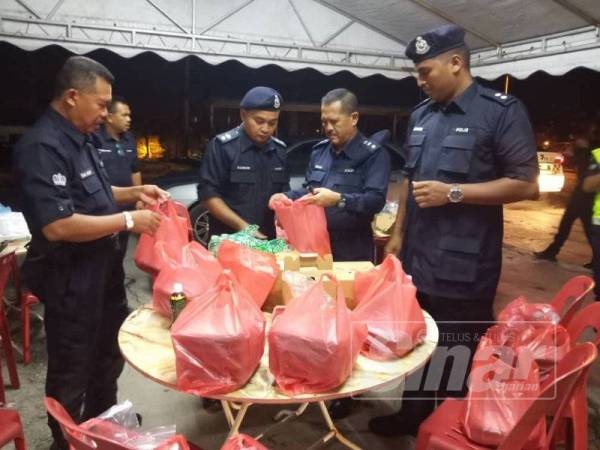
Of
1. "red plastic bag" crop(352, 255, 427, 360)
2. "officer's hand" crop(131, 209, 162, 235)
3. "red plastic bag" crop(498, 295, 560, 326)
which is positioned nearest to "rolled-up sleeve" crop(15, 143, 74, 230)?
"officer's hand" crop(131, 209, 162, 235)

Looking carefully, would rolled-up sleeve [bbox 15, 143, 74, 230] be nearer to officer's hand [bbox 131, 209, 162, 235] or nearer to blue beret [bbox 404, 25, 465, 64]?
officer's hand [bbox 131, 209, 162, 235]

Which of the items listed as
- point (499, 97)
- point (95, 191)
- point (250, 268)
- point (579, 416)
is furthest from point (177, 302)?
point (499, 97)

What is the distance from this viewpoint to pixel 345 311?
138 cm

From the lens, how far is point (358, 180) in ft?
9.41

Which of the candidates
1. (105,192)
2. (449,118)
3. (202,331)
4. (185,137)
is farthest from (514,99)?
(185,137)

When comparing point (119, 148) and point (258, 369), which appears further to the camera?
point (119, 148)

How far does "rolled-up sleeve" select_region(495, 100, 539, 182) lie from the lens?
2.02 m

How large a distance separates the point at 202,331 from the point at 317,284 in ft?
1.25

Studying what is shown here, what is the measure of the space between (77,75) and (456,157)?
1687 mm

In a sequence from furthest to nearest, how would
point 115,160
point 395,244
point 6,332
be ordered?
point 115,160 < point 6,332 < point 395,244

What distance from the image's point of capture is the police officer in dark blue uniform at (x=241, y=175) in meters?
2.85

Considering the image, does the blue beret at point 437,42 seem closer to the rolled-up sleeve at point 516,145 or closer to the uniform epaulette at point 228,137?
the rolled-up sleeve at point 516,145

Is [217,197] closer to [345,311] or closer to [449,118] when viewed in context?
[449,118]

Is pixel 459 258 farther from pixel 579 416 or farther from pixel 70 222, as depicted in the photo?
pixel 70 222
